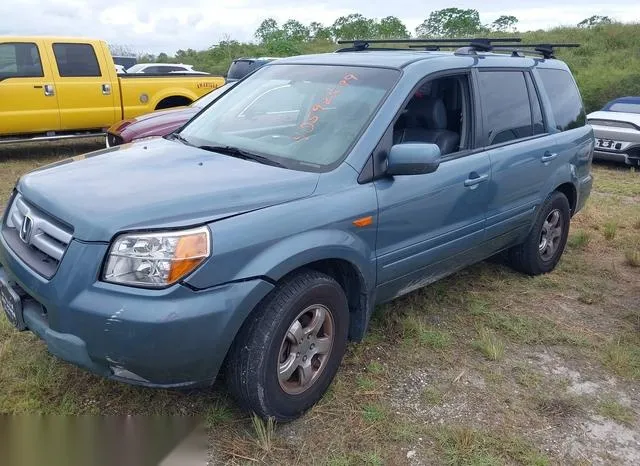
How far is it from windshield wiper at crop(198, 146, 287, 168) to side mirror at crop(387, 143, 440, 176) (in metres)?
0.58

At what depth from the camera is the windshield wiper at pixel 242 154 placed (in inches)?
127

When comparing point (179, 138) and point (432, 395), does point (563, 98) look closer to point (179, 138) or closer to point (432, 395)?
point (432, 395)

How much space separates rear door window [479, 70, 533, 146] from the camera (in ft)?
13.5

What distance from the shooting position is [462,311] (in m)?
4.40

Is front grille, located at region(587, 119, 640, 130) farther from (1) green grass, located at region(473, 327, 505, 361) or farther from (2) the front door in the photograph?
(1) green grass, located at region(473, 327, 505, 361)

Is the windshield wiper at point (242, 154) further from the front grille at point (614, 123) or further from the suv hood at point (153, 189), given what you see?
the front grille at point (614, 123)

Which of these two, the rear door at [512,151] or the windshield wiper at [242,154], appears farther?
the rear door at [512,151]

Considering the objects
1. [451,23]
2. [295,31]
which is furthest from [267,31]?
[451,23]

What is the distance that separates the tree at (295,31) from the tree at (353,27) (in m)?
1.61

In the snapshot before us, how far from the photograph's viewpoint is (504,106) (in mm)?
4316

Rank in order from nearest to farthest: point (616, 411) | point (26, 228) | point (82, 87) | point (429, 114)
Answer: point (26, 228) < point (616, 411) < point (429, 114) < point (82, 87)

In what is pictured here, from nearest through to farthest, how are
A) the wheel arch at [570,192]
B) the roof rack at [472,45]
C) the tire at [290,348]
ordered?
the tire at [290,348] < the roof rack at [472,45] < the wheel arch at [570,192]

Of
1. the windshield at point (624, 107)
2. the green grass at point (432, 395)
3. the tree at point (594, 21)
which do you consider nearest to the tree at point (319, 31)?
the tree at point (594, 21)

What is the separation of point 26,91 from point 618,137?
31.9 ft
